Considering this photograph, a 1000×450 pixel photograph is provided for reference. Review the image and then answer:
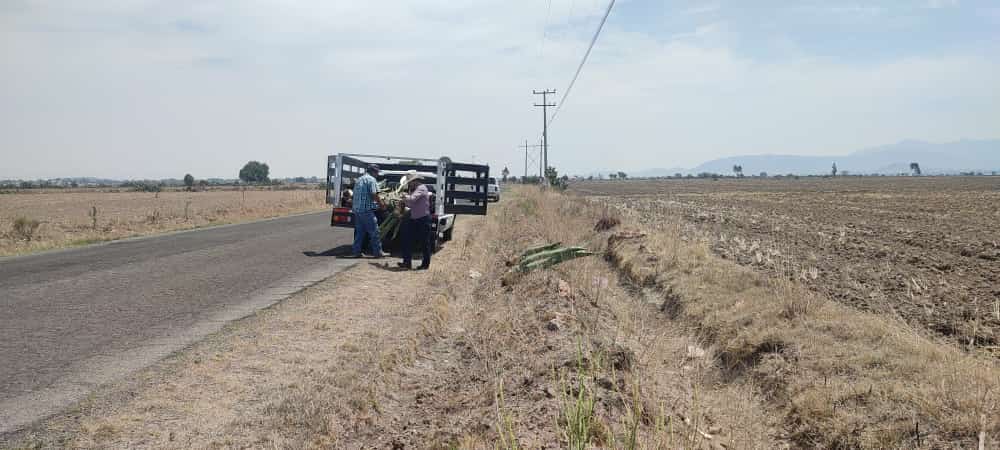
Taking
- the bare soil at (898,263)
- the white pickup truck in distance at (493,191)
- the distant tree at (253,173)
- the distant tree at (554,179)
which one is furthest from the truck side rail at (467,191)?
the distant tree at (253,173)

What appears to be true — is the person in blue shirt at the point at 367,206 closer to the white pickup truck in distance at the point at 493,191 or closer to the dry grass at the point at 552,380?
the dry grass at the point at 552,380

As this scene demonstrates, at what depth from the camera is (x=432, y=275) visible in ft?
38.0

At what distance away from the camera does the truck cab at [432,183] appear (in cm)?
1428

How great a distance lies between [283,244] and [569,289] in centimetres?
921

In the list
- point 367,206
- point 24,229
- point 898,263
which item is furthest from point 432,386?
point 24,229

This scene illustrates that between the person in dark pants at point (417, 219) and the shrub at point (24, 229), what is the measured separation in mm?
11818

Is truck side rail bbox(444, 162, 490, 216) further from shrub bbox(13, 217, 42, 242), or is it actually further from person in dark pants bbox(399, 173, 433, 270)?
shrub bbox(13, 217, 42, 242)

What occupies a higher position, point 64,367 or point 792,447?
point 64,367

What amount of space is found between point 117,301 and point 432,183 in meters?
7.52

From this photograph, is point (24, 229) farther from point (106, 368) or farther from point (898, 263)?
point (898, 263)

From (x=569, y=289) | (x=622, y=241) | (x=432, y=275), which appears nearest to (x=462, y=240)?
(x=622, y=241)

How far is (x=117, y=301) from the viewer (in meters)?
8.77

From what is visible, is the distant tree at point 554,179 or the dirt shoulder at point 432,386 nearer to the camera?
the dirt shoulder at point 432,386

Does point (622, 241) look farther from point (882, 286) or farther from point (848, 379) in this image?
point (848, 379)
